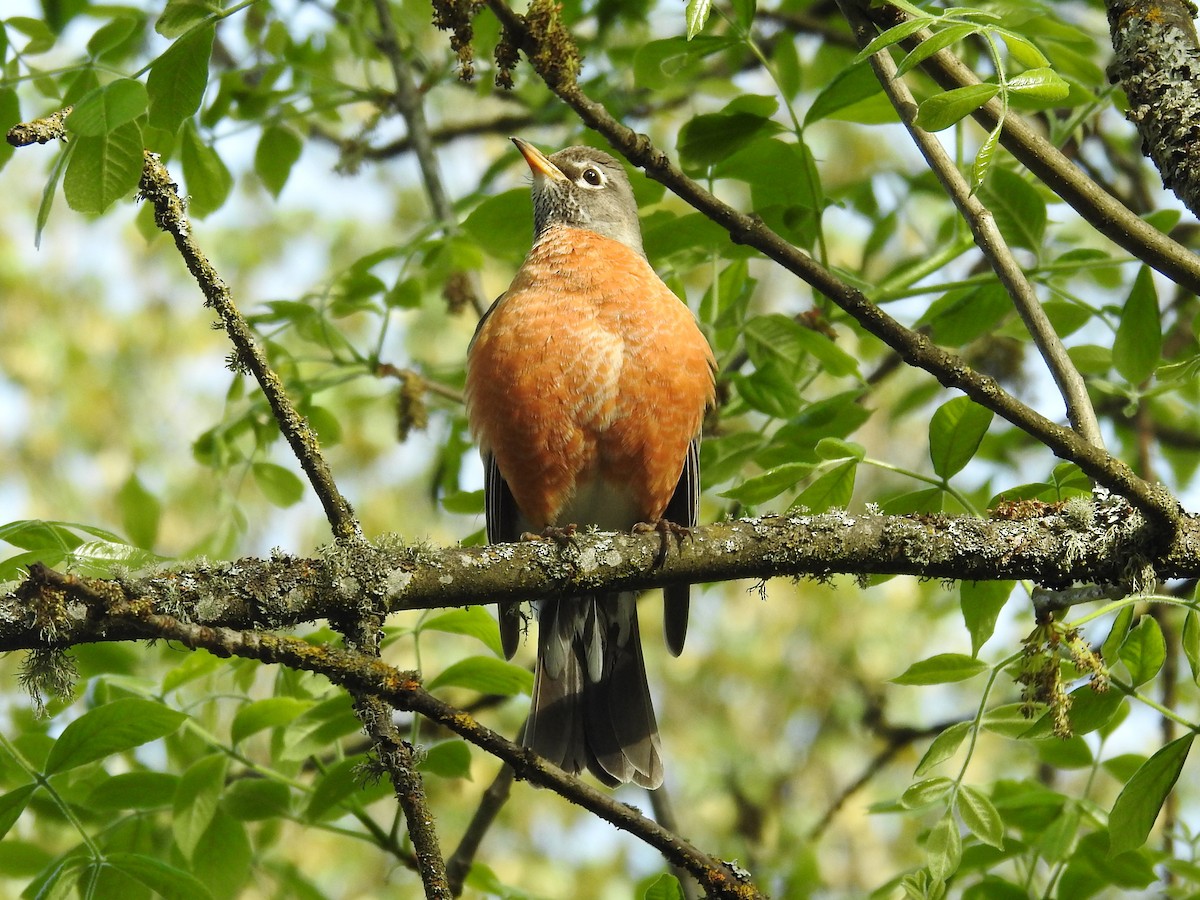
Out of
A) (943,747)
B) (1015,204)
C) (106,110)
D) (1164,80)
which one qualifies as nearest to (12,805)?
(106,110)

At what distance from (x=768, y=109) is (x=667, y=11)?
8.23ft

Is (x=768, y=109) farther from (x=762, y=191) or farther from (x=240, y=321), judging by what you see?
(x=240, y=321)

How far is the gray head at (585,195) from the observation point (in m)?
5.32

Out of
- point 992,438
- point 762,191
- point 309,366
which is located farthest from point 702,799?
point 762,191

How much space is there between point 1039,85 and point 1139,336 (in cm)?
141

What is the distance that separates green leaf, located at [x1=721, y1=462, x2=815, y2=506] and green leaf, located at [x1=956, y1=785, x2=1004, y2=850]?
835mm

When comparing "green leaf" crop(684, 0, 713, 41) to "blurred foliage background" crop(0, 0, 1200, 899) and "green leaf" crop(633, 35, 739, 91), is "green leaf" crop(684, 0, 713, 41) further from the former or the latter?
"green leaf" crop(633, 35, 739, 91)

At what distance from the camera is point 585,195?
5527mm

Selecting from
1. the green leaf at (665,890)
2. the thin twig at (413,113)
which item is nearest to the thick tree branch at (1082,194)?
the green leaf at (665,890)

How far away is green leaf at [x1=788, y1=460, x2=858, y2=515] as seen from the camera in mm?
3135

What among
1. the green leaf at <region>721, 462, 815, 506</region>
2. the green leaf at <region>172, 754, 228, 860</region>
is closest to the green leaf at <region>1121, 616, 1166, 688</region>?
the green leaf at <region>721, 462, 815, 506</region>

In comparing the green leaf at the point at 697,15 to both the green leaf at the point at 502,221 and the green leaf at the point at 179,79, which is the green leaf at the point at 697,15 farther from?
the green leaf at the point at 502,221

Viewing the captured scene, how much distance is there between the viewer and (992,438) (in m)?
5.53

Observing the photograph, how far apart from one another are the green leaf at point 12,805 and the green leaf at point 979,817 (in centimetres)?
214
